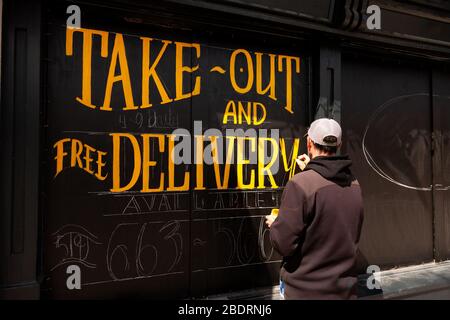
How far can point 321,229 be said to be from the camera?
6.90 ft

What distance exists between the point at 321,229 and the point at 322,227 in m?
0.01

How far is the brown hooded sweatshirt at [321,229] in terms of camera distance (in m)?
2.09

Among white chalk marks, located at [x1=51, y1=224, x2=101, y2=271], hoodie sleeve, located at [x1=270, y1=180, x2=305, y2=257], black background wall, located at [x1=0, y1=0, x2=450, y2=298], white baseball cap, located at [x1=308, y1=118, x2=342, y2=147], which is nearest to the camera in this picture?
hoodie sleeve, located at [x1=270, y1=180, x2=305, y2=257]

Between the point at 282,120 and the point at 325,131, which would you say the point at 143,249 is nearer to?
the point at 282,120

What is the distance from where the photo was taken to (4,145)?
3061 millimetres

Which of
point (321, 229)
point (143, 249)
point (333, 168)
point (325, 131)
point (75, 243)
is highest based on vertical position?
point (325, 131)

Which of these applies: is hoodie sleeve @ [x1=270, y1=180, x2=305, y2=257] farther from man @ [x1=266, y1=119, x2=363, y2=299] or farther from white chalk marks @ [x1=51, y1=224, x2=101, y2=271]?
white chalk marks @ [x1=51, y1=224, x2=101, y2=271]

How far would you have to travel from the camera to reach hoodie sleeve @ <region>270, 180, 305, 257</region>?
2080 mm

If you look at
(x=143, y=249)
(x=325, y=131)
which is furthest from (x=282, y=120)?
(x=325, y=131)

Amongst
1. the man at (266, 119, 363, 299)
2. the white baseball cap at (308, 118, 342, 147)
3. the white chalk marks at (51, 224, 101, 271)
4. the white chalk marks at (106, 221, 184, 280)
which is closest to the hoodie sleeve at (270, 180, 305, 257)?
the man at (266, 119, 363, 299)

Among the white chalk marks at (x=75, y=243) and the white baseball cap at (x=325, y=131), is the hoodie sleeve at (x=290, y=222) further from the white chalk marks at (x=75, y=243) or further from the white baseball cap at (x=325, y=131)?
the white chalk marks at (x=75, y=243)

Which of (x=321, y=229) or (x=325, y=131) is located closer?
(x=321, y=229)

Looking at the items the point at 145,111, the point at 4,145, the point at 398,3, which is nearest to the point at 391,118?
the point at 398,3
